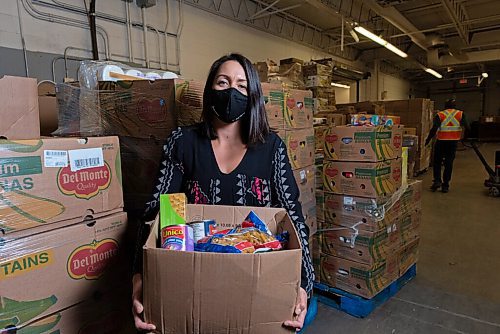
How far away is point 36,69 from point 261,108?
10.3ft

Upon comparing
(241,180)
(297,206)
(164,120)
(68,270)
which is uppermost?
(164,120)

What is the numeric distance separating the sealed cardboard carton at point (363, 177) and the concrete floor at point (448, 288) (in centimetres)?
84

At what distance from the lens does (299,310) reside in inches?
32.2

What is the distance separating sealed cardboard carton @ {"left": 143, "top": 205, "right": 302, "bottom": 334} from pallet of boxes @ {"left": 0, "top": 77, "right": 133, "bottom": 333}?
1.61ft

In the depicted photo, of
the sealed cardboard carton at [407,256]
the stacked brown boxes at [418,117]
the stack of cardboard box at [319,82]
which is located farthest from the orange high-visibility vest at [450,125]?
the sealed cardboard carton at [407,256]

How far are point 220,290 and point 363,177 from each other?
1820mm

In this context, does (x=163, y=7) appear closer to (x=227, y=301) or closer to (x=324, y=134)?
(x=324, y=134)

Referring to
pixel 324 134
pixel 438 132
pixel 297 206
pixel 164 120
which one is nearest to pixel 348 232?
pixel 324 134

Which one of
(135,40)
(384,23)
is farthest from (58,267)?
(384,23)

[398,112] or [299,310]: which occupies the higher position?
[398,112]

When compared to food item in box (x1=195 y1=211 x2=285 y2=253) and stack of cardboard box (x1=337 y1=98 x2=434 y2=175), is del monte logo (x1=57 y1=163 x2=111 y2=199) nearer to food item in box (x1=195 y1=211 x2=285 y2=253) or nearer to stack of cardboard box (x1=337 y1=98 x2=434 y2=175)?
food item in box (x1=195 y1=211 x2=285 y2=253)

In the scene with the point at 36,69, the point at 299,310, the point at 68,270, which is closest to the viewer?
the point at 299,310

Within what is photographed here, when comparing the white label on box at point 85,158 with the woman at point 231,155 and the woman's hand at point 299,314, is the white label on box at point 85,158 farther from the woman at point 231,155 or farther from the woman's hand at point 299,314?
the woman's hand at point 299,314

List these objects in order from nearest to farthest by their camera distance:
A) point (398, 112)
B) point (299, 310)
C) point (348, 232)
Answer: point (299, 310), point (348, 232), point (398, 112)
